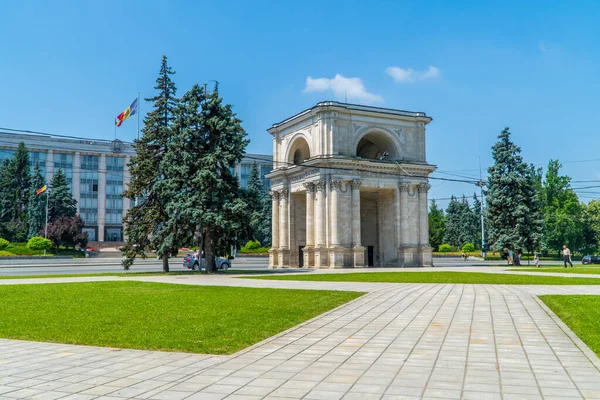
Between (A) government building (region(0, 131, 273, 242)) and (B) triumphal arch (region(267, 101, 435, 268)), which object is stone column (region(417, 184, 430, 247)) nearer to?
(B) triumphal arch (region(267, 101, 435, 268))

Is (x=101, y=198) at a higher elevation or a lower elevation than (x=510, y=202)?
higher

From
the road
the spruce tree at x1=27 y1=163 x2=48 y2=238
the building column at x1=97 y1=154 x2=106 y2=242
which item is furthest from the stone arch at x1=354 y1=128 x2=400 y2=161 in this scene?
the building column at x1=97 y1=154 x2=106 y2=242

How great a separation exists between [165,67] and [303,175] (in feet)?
50.2

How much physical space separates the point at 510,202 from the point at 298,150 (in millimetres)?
22415

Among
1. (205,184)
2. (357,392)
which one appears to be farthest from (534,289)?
(205,184)

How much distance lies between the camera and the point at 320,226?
4406cm

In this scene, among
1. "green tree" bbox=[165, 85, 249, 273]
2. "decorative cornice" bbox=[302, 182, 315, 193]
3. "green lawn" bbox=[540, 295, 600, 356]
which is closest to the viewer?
"green lawn" bbox=[540, 295, 600, 356]

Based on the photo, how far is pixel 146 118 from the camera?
126 ft

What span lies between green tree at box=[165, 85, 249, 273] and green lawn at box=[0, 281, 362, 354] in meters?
15.4

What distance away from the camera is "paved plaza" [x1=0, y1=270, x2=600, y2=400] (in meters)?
5.97

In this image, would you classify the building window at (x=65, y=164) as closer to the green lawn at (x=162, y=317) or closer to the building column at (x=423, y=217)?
the building column at (x=423, y=217)

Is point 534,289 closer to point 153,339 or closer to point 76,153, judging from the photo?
point 153,339

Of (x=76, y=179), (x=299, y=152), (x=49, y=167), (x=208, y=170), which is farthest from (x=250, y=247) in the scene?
(x=49, y=167)

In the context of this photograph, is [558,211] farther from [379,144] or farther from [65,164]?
[65,164]
